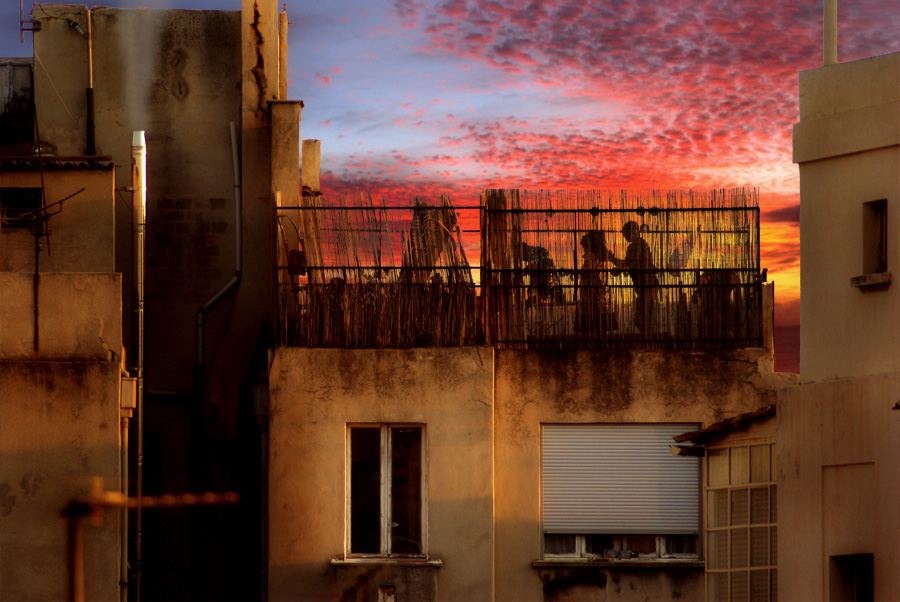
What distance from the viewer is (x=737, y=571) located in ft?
49.4

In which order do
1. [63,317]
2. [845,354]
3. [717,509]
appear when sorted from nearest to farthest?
1. [845,354]
2. [63,317]
3. [717,509]

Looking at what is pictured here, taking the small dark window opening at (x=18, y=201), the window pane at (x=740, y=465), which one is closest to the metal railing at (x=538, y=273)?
the window pane at (x=740, y=465)

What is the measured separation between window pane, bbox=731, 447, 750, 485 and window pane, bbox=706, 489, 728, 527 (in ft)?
0.98

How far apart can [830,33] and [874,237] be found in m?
2.54

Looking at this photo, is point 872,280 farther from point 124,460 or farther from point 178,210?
point 178,210

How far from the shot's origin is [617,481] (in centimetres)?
1579

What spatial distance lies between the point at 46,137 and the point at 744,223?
11.0m

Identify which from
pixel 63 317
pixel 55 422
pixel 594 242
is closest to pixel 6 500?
pixel 55 422

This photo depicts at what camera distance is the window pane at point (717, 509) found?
50.2ft

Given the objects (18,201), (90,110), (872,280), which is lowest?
(872,280)

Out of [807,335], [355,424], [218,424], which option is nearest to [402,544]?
[355,424]

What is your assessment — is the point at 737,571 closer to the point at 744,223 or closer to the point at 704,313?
the point at 704,313

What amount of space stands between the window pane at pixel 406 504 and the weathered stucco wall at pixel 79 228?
4.90m

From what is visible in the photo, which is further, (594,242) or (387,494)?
(594,242)
